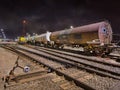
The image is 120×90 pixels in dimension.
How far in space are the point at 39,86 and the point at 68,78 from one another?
1.37 meters

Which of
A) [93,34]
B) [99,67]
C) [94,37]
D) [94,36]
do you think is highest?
[93,34]

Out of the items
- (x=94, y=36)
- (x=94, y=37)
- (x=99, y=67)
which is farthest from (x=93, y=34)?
(x=99, y=67)

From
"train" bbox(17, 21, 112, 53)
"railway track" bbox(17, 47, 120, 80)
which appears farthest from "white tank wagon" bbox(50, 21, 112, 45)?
"railway track" bbox(17, 47, 120, 80)

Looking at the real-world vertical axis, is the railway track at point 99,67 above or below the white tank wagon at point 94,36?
below

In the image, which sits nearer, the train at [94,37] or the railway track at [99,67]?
the railway track at [99,67]

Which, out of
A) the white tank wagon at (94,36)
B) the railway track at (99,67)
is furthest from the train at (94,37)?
the railway track at (99,67)

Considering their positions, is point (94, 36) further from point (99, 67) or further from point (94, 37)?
point (99, 67)

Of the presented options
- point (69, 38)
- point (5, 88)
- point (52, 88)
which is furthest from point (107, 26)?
point (5, 88)

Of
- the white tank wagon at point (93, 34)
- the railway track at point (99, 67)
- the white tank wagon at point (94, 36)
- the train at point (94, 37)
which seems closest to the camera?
the railway track at point (99, 67)

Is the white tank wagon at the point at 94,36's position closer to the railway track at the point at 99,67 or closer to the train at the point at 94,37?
the train at the point at 94,37

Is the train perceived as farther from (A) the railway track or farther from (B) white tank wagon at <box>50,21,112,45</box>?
(A) the railway track

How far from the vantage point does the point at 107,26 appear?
48.2 feet

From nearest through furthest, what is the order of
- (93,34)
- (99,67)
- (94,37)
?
(99,67), (94,37), (93,34)

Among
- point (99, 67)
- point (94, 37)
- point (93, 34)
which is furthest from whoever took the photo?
point (93, 34)
